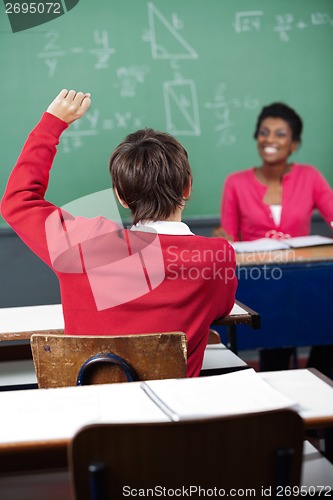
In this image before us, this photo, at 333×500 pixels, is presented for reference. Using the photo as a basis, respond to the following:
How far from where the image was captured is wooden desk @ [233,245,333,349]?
10.9 feet

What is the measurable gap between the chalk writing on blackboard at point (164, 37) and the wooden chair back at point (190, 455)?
350cm

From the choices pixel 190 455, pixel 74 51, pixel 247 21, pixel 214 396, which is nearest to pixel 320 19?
pixel 247 21

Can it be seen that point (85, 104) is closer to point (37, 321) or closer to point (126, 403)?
point (37, 321)

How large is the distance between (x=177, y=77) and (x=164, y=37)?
245 mm

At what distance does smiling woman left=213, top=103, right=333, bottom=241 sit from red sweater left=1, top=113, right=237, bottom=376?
Result: 1.92 m

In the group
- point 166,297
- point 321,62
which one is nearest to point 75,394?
point 166,297

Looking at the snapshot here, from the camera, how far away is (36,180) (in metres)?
1.91

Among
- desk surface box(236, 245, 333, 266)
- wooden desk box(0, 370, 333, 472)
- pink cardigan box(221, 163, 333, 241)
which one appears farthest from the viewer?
pink cardigan box(221, 163, 333, 241)

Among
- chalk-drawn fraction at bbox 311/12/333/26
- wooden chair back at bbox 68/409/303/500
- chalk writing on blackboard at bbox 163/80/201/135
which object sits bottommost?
wooden chair back at bbox 68/409/303/500

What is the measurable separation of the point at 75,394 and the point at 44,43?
10.1 feet

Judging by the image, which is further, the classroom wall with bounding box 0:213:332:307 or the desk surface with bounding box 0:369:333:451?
the classroom wall with bounding box 0:213:332:307

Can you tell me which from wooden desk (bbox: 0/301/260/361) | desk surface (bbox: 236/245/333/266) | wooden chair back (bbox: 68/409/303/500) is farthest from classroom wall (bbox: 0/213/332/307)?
wooden chair back (bbox: 68/409/303/500)

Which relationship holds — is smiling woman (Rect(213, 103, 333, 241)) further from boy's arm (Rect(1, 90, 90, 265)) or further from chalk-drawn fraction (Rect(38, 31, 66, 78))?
boy's arm (Rect(1, 90, 90, 265))

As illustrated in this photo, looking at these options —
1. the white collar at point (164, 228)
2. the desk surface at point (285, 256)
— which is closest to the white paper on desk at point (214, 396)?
the white collar at point (164, 228)
